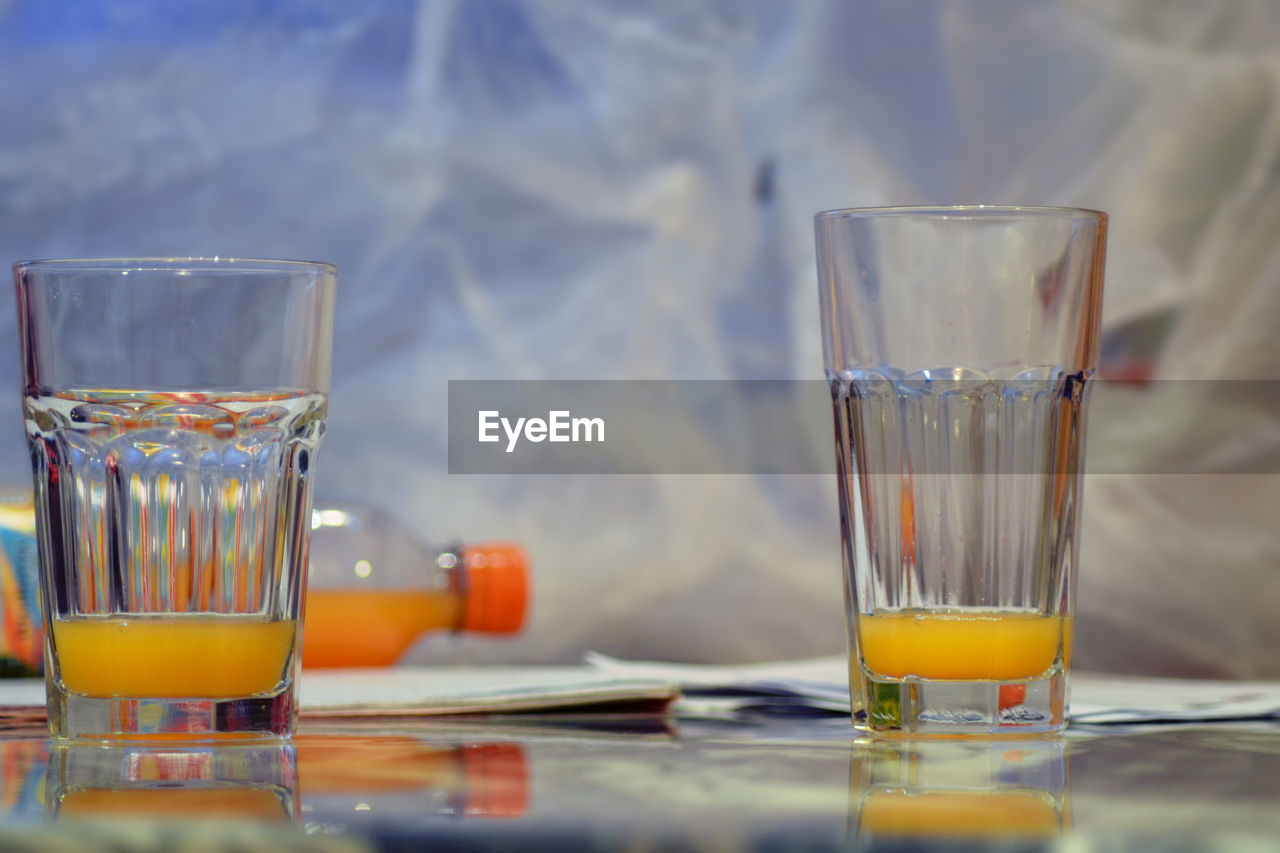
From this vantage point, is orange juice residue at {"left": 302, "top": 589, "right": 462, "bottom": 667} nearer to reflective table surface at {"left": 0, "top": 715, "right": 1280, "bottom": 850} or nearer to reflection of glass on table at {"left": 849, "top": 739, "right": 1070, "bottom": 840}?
reflective table surface at {"left": 0, "top": 715, "right": 1280, "bottom": 850}

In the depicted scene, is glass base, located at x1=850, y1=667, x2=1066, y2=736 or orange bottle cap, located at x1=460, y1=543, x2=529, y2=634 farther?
orange bottle cap, located at x1=460, y1=543, x2=529, y2=634

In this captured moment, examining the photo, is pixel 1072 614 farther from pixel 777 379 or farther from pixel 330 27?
pixel 330 27

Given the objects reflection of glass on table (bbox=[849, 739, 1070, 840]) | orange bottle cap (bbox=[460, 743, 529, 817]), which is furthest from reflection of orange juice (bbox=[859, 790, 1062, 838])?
orange bottle cap (bbox=[460, 743, 529, 817])

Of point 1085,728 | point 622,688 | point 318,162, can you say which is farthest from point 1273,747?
point 318,162

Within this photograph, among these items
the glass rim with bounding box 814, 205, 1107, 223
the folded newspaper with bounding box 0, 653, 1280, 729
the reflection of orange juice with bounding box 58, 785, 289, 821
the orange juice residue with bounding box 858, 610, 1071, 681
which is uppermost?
the glass rim with bounding box 814, 205, 1107, 223

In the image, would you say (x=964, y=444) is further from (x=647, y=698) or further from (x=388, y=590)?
→ (x=388, y=590)

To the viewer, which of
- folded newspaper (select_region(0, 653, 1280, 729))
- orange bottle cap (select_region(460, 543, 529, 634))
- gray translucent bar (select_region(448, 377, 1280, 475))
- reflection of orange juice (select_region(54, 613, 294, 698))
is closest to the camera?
reflection of orange juice (select_region(54, 613, 294, 698))

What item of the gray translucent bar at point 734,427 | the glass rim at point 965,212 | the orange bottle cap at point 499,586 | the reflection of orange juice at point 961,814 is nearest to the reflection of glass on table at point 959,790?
the reflection of orange juice at point 961,814

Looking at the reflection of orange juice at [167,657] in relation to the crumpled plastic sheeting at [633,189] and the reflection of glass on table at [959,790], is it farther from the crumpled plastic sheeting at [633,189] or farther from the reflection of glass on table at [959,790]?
the crumpled plastic sheeting at [633,189]
